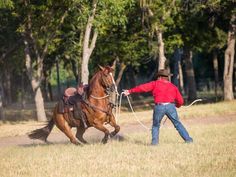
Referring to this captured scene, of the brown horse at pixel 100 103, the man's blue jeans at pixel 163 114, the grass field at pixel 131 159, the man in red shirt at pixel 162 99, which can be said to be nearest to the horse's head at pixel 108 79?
the brown horse at pixel 100 103

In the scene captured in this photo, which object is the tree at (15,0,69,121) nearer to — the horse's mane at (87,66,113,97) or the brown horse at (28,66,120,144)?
the horse's mane at (87,66,113,97)

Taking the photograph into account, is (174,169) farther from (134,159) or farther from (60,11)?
(60,11)

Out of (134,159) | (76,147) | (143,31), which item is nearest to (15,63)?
(143,31)

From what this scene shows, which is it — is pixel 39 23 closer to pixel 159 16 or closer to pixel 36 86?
pixel 36 86

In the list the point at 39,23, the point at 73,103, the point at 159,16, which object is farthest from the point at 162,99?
the point at 159,16

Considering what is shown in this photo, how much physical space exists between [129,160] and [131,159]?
141 millimetres

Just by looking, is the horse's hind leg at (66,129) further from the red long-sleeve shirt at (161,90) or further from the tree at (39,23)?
the tree at (39,23)

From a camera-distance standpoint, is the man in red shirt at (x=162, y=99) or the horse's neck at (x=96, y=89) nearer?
the man in red shirt at (x=162, y=99)

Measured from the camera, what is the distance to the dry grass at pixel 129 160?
1138 centimetres

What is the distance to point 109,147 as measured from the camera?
15.6 metres

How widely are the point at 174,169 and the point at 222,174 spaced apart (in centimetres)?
119

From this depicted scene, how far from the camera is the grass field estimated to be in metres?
11.4

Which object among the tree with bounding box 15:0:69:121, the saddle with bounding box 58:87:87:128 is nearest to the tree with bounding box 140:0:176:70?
the tree with bounding box 15:0:69:121

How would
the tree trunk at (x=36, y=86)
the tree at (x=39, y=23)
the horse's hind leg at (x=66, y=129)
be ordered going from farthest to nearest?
1. the tree trunk at (x=36, y=86)
2. the tree at (x=39, y=23)
3. the horse's hind leg at (x=66, y=129)
